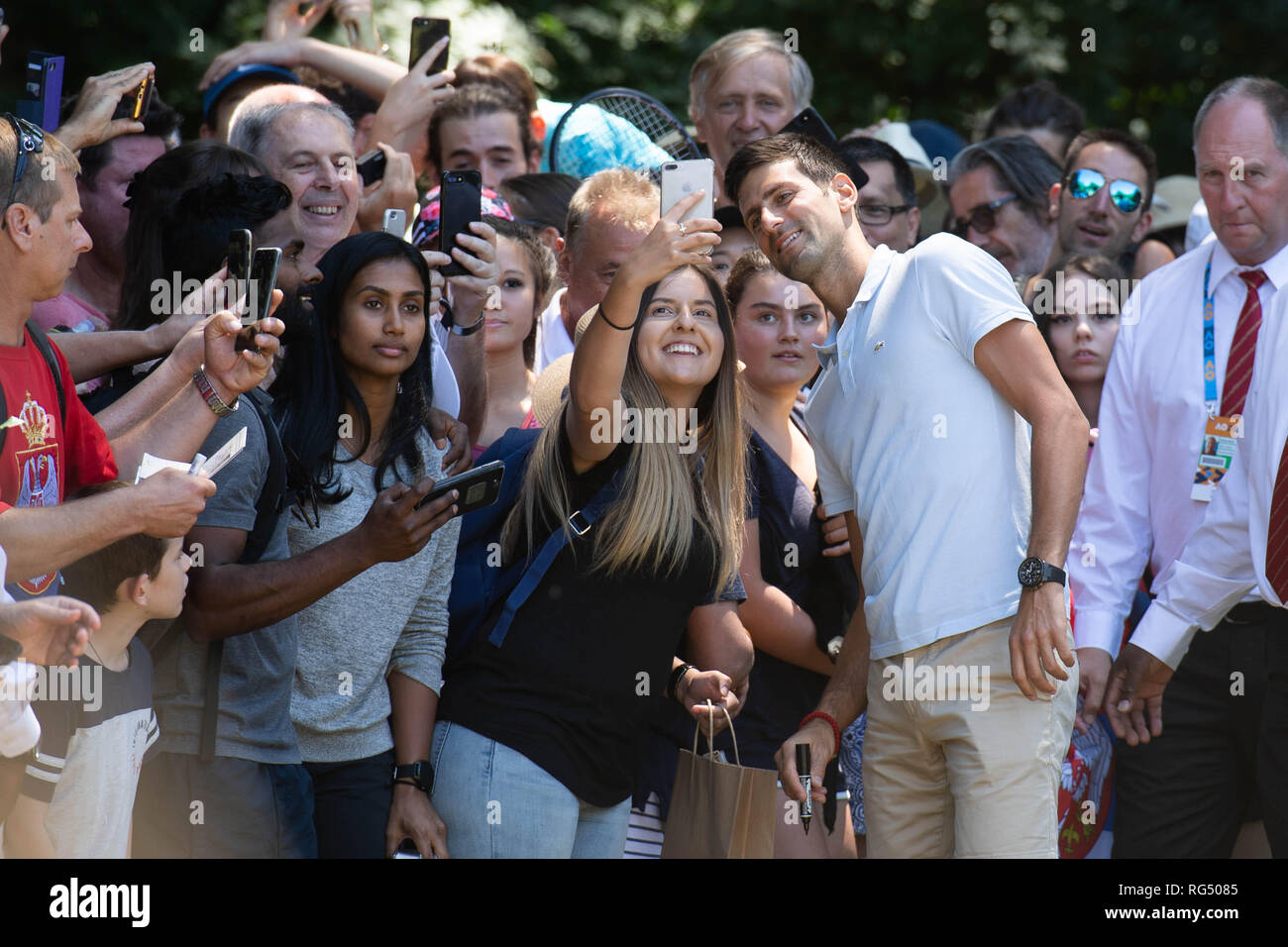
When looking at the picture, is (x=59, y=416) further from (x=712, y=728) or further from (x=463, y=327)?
(x=712, y=728)

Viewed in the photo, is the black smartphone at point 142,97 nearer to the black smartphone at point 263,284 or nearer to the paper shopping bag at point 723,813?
the black smartphone at point 263,284

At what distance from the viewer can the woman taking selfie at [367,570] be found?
368 cm

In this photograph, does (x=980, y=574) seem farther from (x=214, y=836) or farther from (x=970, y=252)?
(x=214, y=836)

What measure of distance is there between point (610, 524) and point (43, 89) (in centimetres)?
220

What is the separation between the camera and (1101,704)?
4438 millimetres

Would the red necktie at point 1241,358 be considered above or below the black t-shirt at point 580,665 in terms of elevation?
above

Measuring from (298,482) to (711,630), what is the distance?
1.14 metres

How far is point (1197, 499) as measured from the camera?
4406 millimetres

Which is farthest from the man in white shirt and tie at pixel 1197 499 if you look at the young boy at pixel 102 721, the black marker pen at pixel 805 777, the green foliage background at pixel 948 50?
the green foliage background at pixel 948 50

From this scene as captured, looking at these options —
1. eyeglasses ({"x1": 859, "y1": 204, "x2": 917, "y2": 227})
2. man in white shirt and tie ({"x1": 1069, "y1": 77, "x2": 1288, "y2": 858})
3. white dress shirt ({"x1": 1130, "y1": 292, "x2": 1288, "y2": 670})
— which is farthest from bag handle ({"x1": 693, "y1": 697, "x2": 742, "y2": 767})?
eyeglasses ({"x1": 859, "y1": 204, "x2": 917, "y2": 227})

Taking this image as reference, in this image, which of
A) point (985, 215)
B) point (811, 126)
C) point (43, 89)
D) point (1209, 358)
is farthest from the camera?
point (985, 215)

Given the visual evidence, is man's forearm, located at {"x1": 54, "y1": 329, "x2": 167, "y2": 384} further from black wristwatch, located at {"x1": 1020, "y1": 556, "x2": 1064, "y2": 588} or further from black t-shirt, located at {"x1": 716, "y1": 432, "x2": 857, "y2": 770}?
black wristwatch, located at {"x1": 1020, "y1": 556, "x2": 1064, "y2": 588}

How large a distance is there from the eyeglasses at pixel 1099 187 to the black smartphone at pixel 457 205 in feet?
8.14

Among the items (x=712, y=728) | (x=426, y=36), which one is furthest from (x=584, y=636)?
(x=426, y=36)
